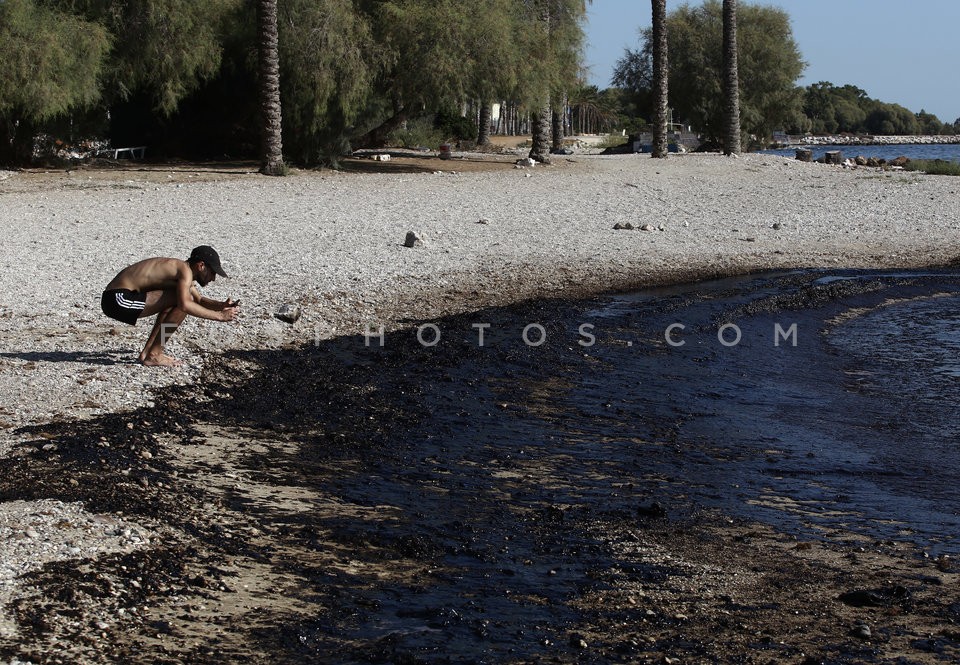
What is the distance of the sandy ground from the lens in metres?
4.99

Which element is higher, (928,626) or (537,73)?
(537,73)

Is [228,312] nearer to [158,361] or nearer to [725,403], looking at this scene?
[158,361]

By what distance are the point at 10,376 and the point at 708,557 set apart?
5.30m

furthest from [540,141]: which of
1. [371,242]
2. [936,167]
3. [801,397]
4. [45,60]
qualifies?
[801,397]

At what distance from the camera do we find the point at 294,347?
34.4 feet

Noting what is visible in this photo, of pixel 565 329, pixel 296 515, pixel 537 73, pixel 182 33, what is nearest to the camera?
pixel 296 515

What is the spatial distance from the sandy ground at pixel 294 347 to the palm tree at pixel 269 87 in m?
0.59

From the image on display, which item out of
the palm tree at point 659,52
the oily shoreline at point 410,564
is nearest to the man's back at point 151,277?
the oily shoreline at point 410,564

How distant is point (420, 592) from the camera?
5.41 meters

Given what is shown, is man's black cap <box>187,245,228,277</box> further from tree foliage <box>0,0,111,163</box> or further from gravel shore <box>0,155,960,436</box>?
tree foliage <box>0,0,111,163</box>

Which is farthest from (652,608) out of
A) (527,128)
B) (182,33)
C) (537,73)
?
(527,128)

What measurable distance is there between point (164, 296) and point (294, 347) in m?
1.76

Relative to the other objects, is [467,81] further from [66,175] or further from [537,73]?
[66,175]

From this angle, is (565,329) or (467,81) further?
(467,81)
